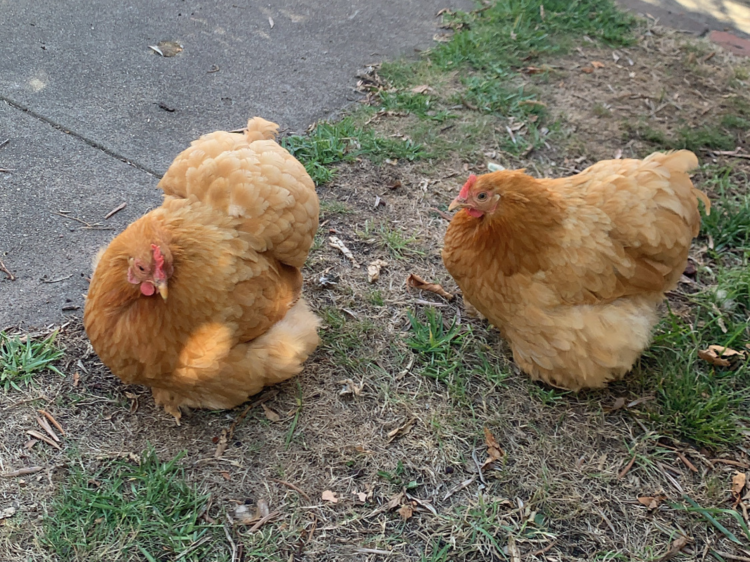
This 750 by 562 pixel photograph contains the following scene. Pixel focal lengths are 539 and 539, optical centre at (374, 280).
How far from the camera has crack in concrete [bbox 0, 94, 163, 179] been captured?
376 cm

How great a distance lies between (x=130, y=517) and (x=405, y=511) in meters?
1.18

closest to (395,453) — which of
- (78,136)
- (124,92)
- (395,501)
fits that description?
(395,501)

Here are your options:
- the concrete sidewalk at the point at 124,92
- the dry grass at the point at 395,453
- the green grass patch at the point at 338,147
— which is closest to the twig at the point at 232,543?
the dry grass at the point at 395,453

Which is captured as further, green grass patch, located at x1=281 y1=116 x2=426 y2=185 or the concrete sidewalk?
green grass patch, located at x1=281 y1=116 x2=426 y2=185

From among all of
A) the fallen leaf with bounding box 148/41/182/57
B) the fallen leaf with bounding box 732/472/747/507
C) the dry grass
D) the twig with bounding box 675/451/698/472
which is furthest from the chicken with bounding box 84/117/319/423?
the fallen leaf with bounding box 148/41/182/57

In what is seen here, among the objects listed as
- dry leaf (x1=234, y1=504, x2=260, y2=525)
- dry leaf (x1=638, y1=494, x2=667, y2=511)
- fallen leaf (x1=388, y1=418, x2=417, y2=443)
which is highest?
dry leaf (x1=638, y1=494, x2=667, y2=511)

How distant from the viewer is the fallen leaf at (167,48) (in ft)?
15.6

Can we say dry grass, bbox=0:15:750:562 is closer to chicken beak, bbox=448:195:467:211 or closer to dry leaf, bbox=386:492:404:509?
dry leaf, bbox=386:492:404:509

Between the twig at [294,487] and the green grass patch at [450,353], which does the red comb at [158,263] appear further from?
the green grass patch at [450,353]

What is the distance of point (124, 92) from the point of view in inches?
169

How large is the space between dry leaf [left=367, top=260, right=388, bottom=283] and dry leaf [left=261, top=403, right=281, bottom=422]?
104 cm

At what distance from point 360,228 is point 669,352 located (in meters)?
2.03

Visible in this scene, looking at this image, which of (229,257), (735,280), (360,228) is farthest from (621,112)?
(229,257)

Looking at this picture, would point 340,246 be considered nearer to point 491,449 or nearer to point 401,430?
point 401,430
